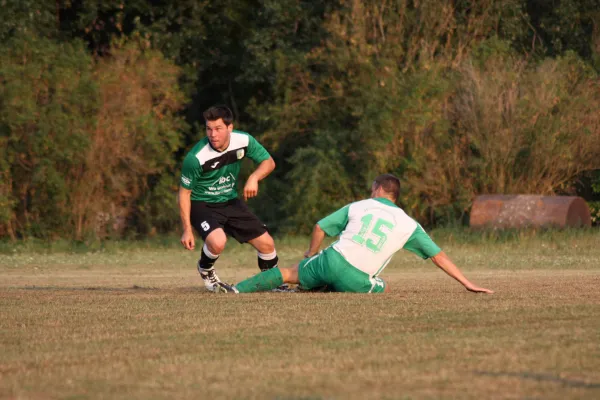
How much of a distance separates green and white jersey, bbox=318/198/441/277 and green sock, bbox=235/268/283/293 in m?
0.79

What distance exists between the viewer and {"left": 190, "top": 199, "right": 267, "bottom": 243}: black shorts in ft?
37.5

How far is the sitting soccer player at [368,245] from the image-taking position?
987 cm

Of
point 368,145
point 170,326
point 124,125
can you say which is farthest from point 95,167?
point 170,326

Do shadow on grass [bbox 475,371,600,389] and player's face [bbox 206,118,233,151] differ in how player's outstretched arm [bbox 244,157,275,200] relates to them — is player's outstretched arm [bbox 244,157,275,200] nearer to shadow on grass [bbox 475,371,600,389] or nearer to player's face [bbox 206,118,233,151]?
player's face [bbox 206,118,233,151]

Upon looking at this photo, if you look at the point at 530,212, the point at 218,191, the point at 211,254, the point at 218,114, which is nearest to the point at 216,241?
the point at 211,254

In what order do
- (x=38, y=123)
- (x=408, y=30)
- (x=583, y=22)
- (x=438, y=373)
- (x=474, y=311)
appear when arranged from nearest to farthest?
(x=438, y=373), (x=474, y=311), (x=38, y=123), (x=408, y=30), (x=583, y=22)

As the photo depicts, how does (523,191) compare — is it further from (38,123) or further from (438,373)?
(438,373)

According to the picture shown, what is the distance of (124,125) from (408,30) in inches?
328

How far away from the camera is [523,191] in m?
26.3

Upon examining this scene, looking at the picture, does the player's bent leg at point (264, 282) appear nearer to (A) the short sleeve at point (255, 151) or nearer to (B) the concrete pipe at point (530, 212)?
(A) the short sleeve at point (255, 151)

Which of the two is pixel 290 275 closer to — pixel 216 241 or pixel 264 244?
pixel 216 241

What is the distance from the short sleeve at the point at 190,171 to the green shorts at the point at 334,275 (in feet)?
5.11

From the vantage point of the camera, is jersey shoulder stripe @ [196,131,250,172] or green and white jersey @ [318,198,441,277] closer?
green and white jersey @ [318,198,441,277]

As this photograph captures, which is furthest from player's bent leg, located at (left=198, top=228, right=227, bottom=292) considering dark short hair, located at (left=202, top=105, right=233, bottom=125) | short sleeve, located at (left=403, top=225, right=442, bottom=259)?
short sleeve, located at (left=403, top=225, right=442, bottom=259)
